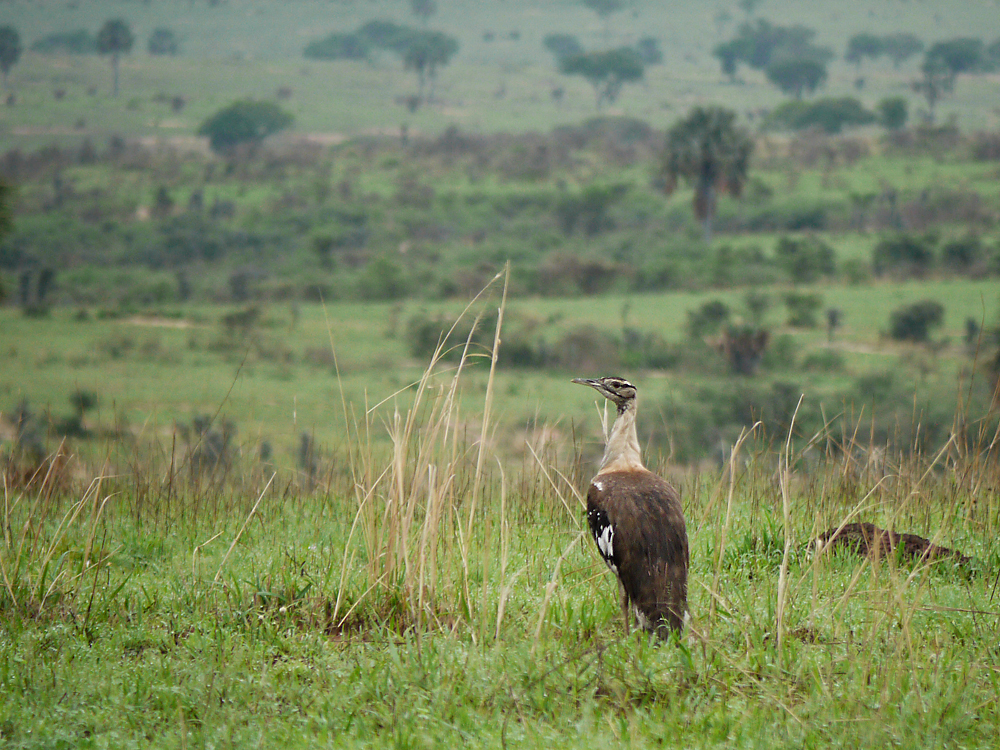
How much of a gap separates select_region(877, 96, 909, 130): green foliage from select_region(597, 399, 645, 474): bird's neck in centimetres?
7469

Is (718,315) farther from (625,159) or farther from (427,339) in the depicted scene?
(625,159)

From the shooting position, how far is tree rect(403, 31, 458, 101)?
93812 mm

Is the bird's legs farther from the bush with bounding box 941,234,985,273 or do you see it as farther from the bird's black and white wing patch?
the bush with bounding box 941,234,985,273

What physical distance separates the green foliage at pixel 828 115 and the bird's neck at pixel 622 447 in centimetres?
7232

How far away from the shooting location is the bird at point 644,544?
4117 mm

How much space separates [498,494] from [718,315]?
29084 millimetres

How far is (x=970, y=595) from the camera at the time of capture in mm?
4676

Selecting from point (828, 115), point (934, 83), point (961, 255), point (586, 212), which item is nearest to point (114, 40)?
point (586, 212)

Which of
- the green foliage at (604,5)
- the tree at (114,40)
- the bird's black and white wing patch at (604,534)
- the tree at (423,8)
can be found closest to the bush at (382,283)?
the bird's black and white wing patch at (604,534)

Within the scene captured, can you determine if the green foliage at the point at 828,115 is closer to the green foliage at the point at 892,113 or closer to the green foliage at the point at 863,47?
the green foliage at the point at 892,113

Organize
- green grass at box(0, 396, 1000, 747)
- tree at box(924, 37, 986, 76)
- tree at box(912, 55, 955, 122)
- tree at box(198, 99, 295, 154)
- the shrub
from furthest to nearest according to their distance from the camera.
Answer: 1. tree at box(924, 37, 986, 76)
2. tree at box(912, 55, 955, 122)
3. tree at box(198, 99, 295, 154)
4. the shrub
5. green grass at box(0, 396, 1000, 747)

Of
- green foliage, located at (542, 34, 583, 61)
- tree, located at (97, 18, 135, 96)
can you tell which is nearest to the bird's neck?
tree, located at (97, 18, 135, 96)

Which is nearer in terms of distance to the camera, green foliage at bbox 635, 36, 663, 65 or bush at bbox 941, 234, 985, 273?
bush at bbox 941, 234, 985, 273

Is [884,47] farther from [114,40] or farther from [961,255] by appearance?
[114,40]
